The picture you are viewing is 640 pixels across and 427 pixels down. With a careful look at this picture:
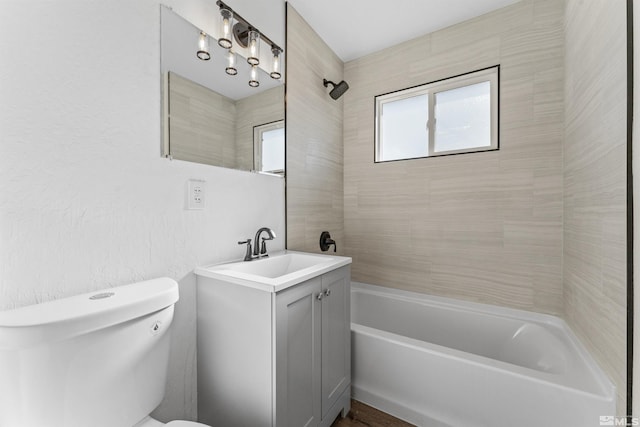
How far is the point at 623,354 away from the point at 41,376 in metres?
1.83

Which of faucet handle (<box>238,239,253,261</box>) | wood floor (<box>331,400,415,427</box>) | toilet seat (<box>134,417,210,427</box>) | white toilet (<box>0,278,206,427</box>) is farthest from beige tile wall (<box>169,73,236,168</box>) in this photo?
wood floor (<box>331,400,415,427</box>)

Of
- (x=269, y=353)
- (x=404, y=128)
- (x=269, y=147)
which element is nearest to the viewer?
(x=269, y=353)

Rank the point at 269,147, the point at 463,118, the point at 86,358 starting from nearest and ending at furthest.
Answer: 1. the point at 86,358
2. the point at 269,147
3. the point at 463,118

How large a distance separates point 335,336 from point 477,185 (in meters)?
1.49

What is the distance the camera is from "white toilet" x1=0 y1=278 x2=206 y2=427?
0.62 m

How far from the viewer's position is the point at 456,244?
78.4 inches

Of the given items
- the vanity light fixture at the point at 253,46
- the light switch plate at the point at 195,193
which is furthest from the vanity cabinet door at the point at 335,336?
the vanity light fixture at the point at 253,46

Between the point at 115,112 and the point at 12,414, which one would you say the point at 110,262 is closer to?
the point at 12,414

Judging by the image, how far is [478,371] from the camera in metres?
1.25

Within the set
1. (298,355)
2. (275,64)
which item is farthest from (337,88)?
(298,355)

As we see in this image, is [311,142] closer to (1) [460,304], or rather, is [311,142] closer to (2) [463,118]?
(2) [463,118]

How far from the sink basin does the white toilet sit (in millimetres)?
240

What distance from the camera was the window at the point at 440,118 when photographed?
1940 millimetres

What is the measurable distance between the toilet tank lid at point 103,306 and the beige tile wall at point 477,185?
70.6 inches
